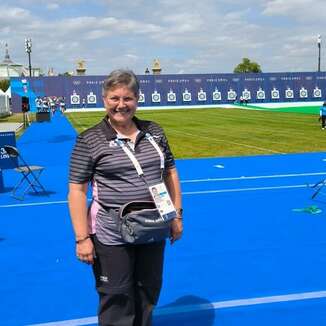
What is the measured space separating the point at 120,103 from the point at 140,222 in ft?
2.49

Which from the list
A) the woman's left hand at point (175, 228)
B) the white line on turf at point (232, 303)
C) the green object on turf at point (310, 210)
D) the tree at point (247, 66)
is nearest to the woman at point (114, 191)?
the woman's left hand at point (175, 228)

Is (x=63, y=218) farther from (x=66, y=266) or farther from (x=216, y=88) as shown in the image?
(x=216, y=88)

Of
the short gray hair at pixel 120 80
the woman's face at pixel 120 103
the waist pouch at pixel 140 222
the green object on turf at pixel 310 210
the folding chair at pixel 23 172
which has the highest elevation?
the short gray hair at pixel 120 80

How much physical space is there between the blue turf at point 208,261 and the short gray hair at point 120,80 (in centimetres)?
213

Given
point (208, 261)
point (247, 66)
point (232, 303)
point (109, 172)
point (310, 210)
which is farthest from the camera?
point (247, 66)

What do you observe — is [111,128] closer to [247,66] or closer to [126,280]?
[126,280]

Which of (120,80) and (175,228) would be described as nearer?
(120,80)

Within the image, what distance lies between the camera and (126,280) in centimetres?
303

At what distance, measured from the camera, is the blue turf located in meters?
4.14

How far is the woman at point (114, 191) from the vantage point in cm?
292

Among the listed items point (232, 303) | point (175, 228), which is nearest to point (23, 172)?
point (232, 303)

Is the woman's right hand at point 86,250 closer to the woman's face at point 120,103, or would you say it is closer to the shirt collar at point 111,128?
the shirt collar at point 111,128

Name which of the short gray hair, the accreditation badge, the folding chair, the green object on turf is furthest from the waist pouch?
the folding chair

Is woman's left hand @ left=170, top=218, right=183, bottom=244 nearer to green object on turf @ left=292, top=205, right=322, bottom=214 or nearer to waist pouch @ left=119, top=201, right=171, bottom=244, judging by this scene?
waist pouch @ left=119, top=201, right=171, bottom=244
